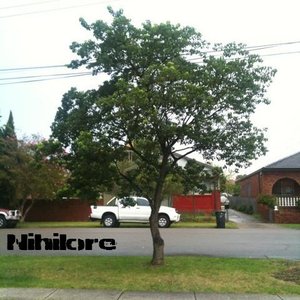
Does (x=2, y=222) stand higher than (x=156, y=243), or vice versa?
(x=2, y=222)

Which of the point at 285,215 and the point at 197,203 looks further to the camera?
the point at 197,203

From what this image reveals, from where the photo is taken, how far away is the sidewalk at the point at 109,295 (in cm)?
926

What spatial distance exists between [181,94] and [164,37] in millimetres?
1765

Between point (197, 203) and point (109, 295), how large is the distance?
90.7ft

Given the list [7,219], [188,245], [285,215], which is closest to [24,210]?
[7,219]

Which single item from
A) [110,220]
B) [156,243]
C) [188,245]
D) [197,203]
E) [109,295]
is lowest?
[109,295]

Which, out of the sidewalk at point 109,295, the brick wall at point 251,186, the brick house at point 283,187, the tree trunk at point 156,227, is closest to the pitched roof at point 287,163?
the brick house at point 283,187

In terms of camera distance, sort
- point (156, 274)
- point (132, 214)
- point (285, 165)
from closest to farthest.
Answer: point (156, 274)
point (132, 214)
point (285, 165)

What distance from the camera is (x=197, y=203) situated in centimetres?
3678

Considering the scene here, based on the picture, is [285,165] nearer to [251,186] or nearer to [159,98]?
[251,186]

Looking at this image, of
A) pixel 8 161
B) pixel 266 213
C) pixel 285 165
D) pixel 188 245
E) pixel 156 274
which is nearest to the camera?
pixel 156 274

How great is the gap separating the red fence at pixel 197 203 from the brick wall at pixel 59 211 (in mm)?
6608

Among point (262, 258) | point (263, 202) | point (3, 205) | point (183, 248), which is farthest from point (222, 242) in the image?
point (3, 205)

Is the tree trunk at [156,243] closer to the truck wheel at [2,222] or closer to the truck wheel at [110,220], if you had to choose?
the truck wheel at [110,220]
